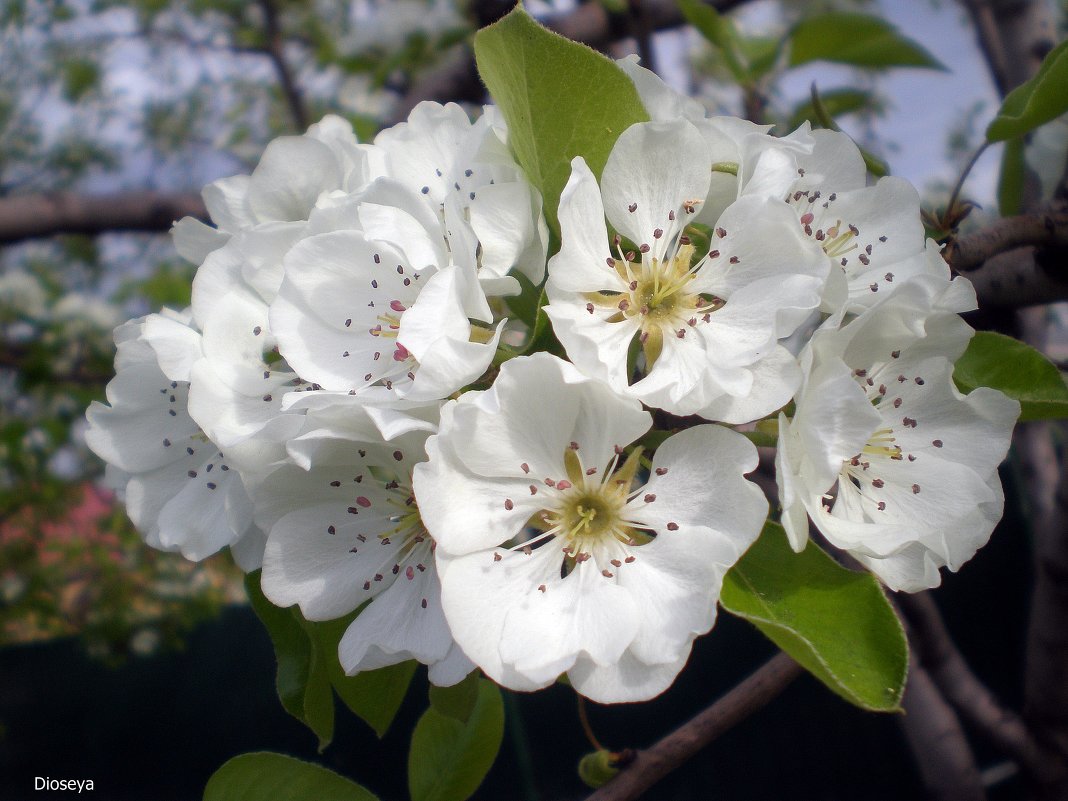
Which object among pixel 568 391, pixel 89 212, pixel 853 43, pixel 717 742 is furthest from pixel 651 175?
pixel 717 742

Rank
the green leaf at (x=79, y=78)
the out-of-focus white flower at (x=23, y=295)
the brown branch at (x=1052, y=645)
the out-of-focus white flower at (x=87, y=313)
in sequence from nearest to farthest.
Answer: the brown branch at (x=1052, y=645) < the out-of-focus white flower at (x=87, y=313) < the out-of-focus white flower at (x=23, y=295) < the green leaf at (x=79, y=78)

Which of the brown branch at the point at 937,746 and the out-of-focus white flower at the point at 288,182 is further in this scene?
the brown branch at the point at 937,746

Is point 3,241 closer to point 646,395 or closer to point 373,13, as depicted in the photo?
point 373,13

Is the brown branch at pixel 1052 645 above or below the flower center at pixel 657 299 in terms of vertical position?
below

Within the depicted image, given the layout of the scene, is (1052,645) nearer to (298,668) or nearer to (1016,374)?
(1016,374)

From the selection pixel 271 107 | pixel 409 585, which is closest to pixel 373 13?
pixel 271 107

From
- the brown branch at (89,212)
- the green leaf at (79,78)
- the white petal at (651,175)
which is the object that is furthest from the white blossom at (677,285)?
the green leaf at (79,78)

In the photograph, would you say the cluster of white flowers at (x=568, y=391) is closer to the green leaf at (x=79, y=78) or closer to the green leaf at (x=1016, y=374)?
the green leaf at (x=1016, y=374)
